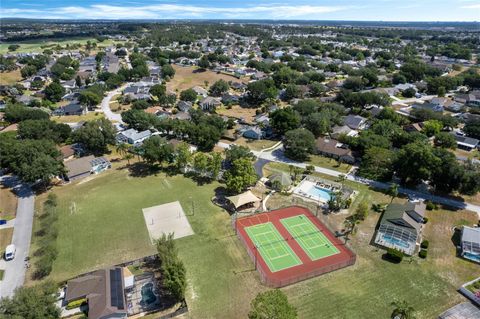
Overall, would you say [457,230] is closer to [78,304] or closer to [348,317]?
[348,317]

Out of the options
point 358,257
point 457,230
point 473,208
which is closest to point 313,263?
point 358,257

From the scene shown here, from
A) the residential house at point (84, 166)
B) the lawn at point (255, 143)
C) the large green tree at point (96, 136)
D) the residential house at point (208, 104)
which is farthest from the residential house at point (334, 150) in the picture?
the large green tree at point (96, 136)

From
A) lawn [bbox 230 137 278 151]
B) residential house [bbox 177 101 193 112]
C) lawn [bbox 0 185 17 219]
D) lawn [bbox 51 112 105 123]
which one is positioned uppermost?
residential house [bbox 177 101 193 112]

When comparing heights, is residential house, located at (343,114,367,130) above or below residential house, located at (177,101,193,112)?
above

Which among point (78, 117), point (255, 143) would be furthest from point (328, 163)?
point (78, 117)

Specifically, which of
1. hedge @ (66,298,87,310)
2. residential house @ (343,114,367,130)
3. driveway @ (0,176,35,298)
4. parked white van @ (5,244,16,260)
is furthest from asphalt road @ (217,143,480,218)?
parked white van @ (5,244,16,260)

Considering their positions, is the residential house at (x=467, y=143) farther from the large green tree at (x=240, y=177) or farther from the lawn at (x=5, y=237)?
the lawn at (x=5, y=237)

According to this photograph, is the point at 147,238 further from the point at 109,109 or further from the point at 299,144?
the point at 109,109

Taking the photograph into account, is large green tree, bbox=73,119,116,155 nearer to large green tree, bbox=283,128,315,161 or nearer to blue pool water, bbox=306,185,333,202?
large green tree, bbox=283,128,315,161
